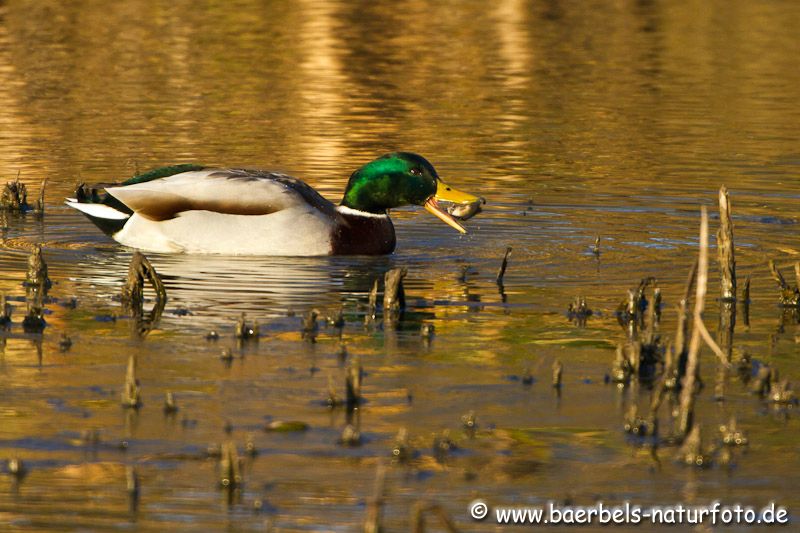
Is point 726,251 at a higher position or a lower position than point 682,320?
lower

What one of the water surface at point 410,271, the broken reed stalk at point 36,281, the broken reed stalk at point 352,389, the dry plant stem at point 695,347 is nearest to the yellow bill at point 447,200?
the water surface at point 410,271

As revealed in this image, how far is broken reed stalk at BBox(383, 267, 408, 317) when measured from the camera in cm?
969

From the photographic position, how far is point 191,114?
66.6 ft

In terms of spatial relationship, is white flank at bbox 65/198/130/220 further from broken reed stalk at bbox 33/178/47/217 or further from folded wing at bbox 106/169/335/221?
broken reed stalk at bbox 33/178/47/217

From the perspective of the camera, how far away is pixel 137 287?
9.88 metres

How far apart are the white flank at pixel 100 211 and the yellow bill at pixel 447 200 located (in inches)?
89.4

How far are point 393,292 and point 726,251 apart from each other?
1.98m

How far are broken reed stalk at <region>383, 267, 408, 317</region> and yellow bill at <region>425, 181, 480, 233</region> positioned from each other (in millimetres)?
2640

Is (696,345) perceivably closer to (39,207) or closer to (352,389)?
(352,389)

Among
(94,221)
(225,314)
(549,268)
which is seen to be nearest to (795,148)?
(549,268)

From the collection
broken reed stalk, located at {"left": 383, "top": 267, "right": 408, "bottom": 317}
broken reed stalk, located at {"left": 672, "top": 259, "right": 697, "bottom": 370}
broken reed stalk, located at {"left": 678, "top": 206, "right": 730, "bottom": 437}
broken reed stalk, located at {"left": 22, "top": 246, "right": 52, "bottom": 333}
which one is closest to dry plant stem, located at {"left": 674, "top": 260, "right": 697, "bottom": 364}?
broken reed stalk, located at {"left": 672, "top": 259, "right": 697, "bottom": 370}

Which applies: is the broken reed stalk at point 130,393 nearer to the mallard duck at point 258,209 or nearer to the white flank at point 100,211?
the mallard duck at point 258,209

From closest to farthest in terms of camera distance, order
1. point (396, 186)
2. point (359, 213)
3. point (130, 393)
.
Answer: point (130, 393)
point (359, 213)
point (396, 186)

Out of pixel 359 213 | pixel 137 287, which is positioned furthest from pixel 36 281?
pixel 359 213
